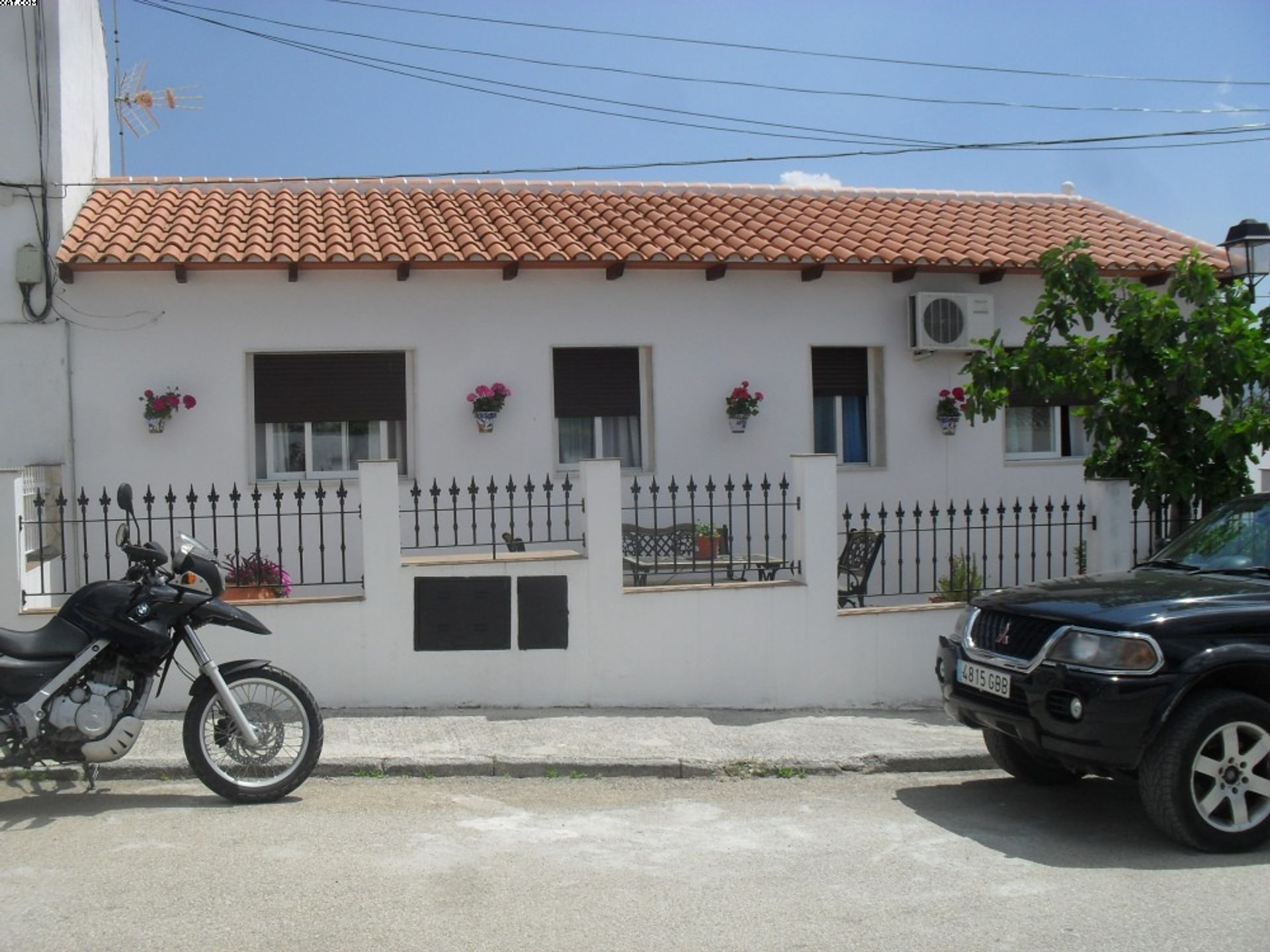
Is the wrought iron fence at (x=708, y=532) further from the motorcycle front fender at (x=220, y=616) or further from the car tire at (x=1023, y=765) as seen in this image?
the motorcycle front fender at (x=220, y=616)

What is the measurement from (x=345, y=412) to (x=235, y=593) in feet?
7.98

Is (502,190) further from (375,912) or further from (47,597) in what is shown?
(375,912)

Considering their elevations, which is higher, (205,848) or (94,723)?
(94,723)

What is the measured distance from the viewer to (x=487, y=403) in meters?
10.8

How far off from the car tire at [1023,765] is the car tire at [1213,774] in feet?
3.67

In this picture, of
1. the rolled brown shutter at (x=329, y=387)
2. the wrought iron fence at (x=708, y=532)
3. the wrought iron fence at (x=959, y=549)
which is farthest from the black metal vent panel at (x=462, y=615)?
the wrought iron fence at (x=959, y=549)

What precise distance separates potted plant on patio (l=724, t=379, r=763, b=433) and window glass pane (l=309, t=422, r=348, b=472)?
355 cm

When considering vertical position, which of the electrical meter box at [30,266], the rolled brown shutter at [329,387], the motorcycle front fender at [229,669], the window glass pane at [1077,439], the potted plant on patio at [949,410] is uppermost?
the electrical meter box at [30,266]

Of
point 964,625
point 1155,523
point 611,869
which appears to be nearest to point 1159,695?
point 964,625

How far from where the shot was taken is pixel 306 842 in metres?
5.65

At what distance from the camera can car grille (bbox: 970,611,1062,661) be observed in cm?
602

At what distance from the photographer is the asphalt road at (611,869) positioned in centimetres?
455

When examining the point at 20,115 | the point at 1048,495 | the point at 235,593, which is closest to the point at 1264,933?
the point at 235,593

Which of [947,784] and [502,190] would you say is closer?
[947,784]
